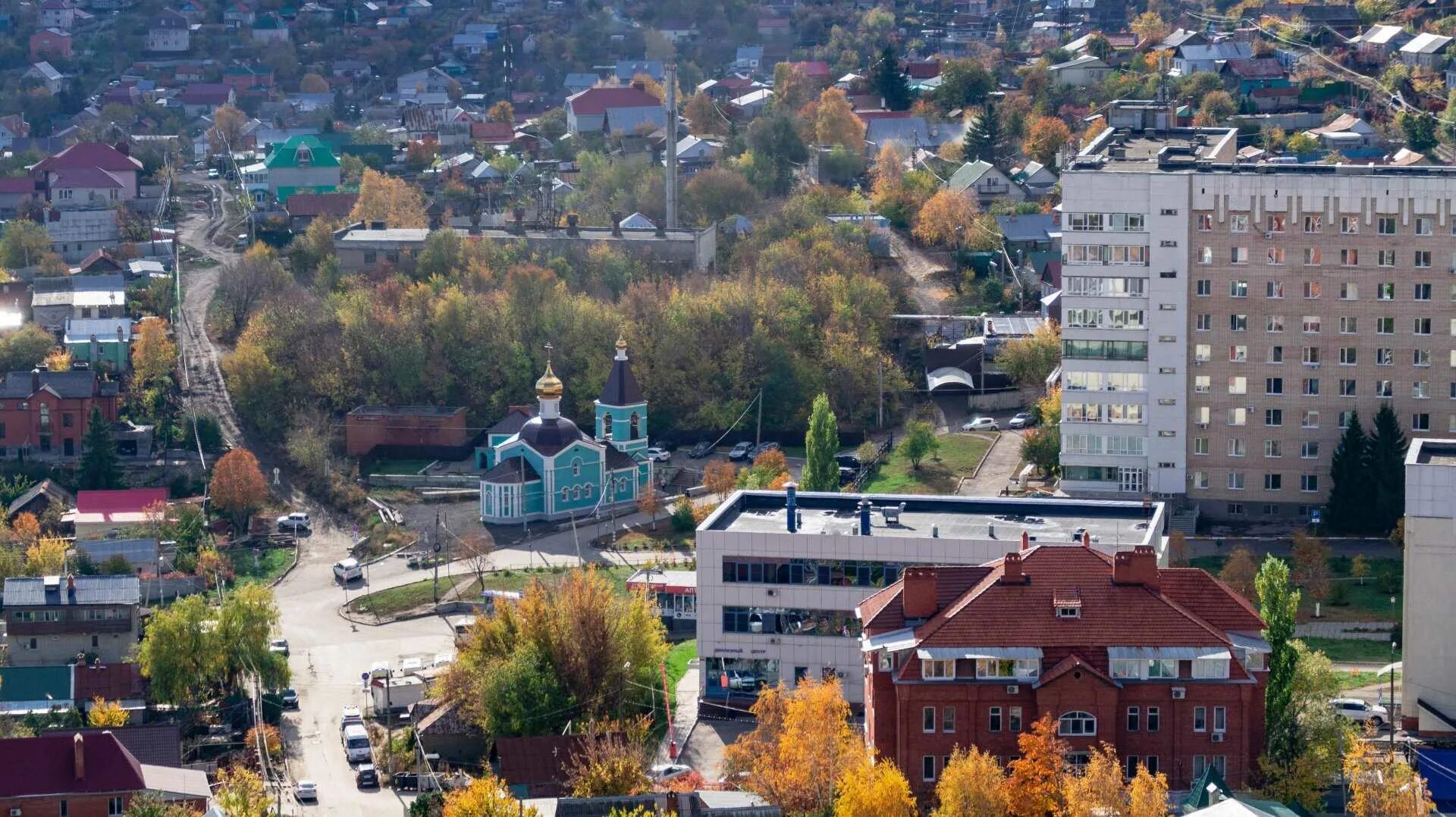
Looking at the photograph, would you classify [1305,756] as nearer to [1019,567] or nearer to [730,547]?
[1019,567]

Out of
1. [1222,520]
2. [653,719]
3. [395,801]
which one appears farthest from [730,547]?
[1222,520]

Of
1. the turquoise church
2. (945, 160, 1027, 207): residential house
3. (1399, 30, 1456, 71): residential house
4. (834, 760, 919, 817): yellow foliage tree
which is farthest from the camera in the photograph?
(1399, 30, 1456, 71): residential house

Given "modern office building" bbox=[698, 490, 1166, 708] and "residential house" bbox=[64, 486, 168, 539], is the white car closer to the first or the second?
"modern office building" bbox=[698, 490, 1166, 708]

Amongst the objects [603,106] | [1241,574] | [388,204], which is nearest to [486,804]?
[1241,574]

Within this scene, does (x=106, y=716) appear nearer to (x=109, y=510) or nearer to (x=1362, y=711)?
(x=109, y=510)

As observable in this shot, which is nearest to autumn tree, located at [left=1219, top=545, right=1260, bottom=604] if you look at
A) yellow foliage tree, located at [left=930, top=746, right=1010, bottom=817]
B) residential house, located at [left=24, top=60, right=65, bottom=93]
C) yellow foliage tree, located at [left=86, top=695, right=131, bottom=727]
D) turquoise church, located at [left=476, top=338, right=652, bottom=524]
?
yellow foliage tree, located at [left=930, top=746, right=1010, bottom=817]

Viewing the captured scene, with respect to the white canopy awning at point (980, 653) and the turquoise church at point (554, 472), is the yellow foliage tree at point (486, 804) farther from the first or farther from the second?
the turquoise church at point (554, 472)

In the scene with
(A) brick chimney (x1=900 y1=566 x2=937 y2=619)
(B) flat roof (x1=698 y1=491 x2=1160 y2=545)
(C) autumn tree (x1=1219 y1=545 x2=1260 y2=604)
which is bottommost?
(C) autumn tree (x1=1219 y1=545 x2=1260 y2=604)
